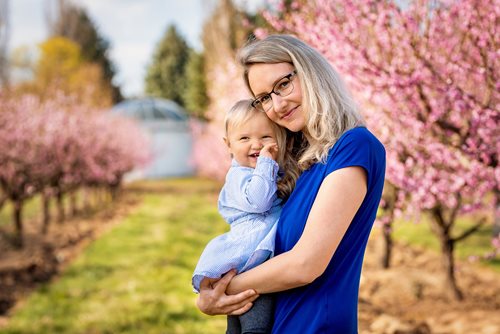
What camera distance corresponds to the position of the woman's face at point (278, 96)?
1880 mm

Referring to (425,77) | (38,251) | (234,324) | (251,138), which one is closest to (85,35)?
(38,251)

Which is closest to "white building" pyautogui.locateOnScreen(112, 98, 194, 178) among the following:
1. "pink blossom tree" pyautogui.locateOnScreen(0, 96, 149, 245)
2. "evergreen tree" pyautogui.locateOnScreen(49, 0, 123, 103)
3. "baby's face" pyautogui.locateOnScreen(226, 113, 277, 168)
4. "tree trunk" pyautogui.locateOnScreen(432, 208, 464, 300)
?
"evergreen tree" pyautogui.locateOnScreen(49, 0, 123, 103)

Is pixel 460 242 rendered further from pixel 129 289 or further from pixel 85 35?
pixel 85 35

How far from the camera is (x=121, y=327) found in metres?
6.02

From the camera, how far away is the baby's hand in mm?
2047

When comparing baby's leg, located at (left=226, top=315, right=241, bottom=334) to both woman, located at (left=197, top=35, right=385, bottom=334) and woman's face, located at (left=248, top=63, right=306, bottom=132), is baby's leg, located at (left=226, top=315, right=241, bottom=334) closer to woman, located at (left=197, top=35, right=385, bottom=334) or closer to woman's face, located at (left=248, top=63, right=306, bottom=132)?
woman, located at (left=197, top=35, right=385, bottom=334)

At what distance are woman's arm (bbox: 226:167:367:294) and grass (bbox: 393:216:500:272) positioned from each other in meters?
6.49

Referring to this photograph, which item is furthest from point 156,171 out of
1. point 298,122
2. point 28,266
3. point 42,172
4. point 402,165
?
point 298,122

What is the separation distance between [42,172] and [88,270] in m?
2.54

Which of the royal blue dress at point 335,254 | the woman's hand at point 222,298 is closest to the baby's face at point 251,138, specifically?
the royal blue dress at point 335,254

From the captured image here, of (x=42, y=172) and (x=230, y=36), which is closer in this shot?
(x=42, y=172)

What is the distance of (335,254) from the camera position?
1764 mm

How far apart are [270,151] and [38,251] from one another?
875cm

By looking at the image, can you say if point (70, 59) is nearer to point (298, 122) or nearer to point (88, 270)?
point (88, 270)
